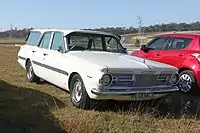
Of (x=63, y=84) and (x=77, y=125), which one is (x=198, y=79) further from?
(x=77, y=125)

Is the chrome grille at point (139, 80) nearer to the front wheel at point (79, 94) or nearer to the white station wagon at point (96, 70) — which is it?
the white station wagon at point (96, 70)

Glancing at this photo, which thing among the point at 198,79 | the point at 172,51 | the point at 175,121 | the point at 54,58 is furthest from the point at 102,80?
the point at 172,51

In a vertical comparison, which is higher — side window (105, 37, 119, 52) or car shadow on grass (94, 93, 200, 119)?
side window (105, 37, 119, 52)

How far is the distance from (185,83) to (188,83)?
9 cm

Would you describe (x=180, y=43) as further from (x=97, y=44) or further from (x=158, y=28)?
(x=158, y=28)

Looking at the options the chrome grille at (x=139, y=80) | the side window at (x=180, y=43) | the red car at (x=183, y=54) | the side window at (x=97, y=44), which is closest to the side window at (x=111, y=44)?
the side window at (x=97, y=44)

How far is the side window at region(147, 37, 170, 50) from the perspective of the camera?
30.2 ft

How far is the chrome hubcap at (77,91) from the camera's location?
20.2ft

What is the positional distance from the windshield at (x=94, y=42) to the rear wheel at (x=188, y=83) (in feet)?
5.44

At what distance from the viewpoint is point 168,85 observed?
6207 millimetres

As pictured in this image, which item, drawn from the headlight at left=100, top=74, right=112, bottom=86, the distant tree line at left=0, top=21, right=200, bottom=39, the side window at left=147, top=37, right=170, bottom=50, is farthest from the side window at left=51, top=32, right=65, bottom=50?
the distant tree line at left=0, top=21, right=200, bottom=39

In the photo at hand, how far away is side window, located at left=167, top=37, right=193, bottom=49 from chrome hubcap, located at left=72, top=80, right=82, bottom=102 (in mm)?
3476

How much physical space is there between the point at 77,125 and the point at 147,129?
1.06 metres

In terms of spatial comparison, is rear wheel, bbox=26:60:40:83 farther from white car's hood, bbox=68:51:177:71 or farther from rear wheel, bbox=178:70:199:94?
rear wheel, bbox=178:70:199:94
